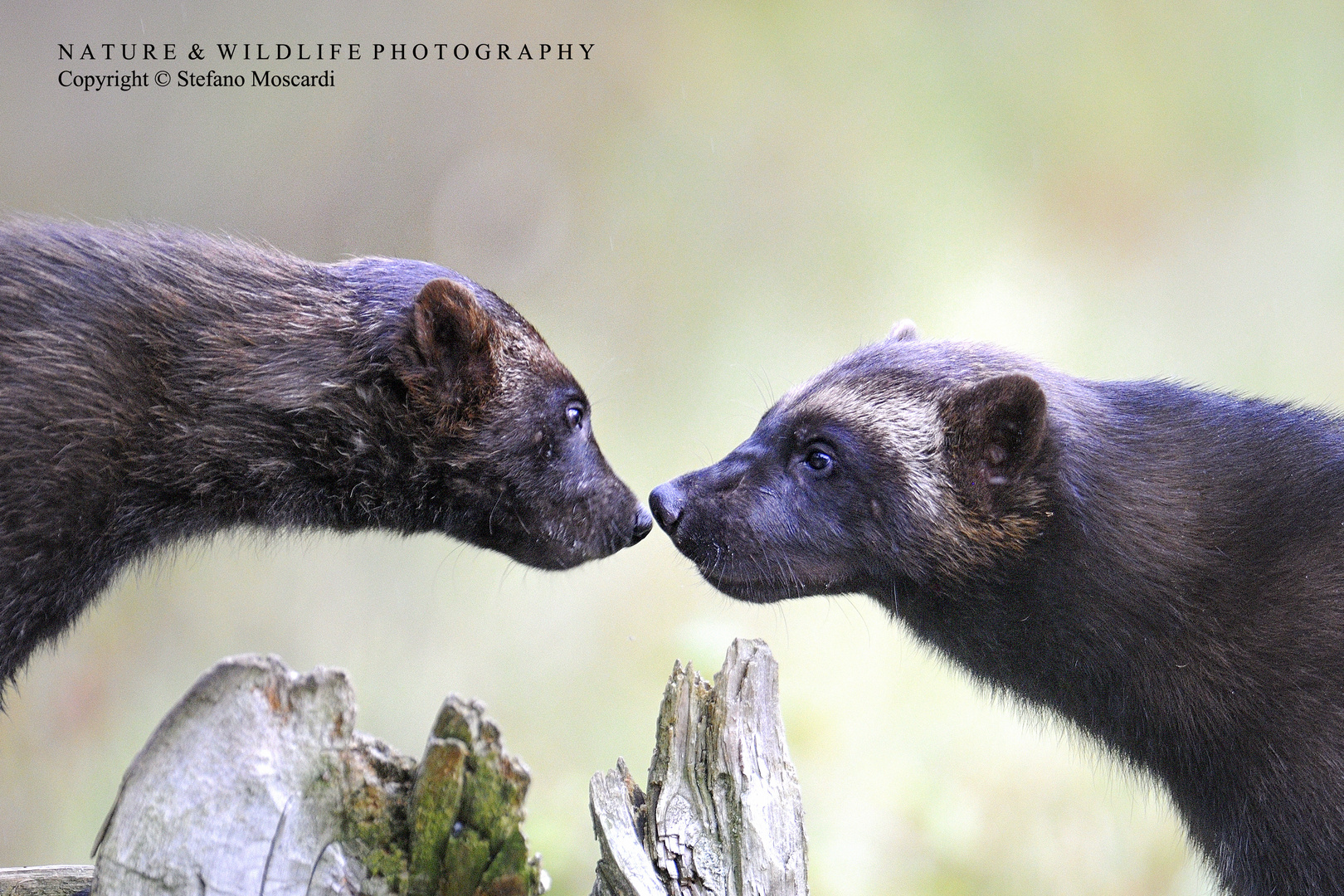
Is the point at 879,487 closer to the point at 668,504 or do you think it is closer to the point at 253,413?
the point at 668,504

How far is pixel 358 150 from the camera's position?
695cm

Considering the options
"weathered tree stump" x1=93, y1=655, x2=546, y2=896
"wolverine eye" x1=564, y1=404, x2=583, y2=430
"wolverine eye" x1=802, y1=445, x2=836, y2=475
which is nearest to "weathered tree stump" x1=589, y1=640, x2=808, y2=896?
"weathered tree stump" x1=93, y1=655, x2=546, y2=896

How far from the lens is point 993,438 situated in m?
3.89

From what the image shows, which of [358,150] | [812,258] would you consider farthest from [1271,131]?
[358,150]

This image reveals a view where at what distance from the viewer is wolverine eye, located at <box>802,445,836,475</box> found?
4.08 metres

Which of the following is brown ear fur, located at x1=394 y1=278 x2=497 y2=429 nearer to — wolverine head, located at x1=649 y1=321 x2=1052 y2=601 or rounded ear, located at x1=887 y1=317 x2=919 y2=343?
wolverine head, located at x1=649 y1=321 x2=1052 y2=601

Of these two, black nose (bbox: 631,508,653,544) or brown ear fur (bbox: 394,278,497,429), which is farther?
black nose (bbox: 631,508,653,544)

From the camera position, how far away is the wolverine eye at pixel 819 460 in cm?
408

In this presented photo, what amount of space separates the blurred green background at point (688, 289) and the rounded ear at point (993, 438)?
3.04 metres

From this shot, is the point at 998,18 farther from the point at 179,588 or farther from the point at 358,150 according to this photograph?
the point at 179,588

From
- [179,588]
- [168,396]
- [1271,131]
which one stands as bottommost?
[179,588]

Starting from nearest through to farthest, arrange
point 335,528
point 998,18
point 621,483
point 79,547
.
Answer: point 79,547
point 335,528
point 621,483
point 998,18

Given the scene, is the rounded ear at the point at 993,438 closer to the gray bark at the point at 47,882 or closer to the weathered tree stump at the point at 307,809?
the weathered tree stump at the point at 307,809

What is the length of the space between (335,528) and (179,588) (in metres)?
3.79
